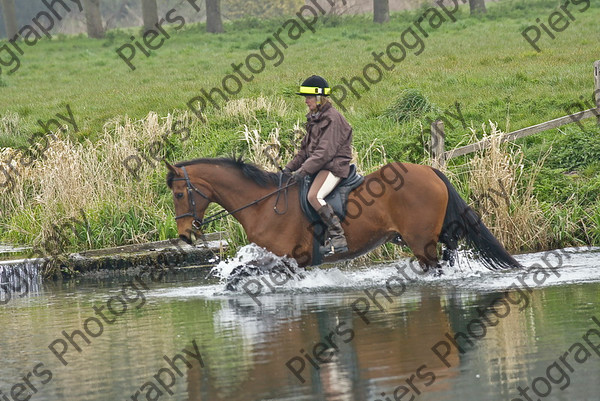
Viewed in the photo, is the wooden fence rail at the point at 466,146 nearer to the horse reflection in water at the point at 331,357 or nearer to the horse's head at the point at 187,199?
the horse's head at the point at 187,199

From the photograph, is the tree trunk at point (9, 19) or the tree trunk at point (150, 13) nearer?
the tree trunk at point (150, 13)

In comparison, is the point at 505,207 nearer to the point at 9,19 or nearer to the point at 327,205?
the point at 327,205

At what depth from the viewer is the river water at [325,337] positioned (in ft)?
23.0

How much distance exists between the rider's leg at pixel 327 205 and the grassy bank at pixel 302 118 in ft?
10.9

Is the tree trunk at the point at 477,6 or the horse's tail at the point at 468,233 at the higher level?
the tree trunk at the point at 477,6

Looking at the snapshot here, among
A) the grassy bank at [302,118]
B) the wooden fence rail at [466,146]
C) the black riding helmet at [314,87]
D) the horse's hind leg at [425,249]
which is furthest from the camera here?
the wooden fence rail at [466,146]

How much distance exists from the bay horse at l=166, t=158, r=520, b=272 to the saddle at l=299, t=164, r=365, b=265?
0.20 ft

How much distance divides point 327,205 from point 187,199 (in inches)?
62.1

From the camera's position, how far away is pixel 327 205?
11.2 metres

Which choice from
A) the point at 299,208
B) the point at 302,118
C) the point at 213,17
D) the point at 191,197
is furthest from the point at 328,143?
the point at 213,17

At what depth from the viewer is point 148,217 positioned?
52.2 feet

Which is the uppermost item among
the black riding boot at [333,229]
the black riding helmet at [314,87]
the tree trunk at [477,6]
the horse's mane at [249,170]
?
the tree trunk at [477,6]

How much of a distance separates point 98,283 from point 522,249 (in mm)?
5874

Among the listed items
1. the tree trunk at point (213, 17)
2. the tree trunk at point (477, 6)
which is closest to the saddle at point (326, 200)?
the tree trunk at point (477, 6)
